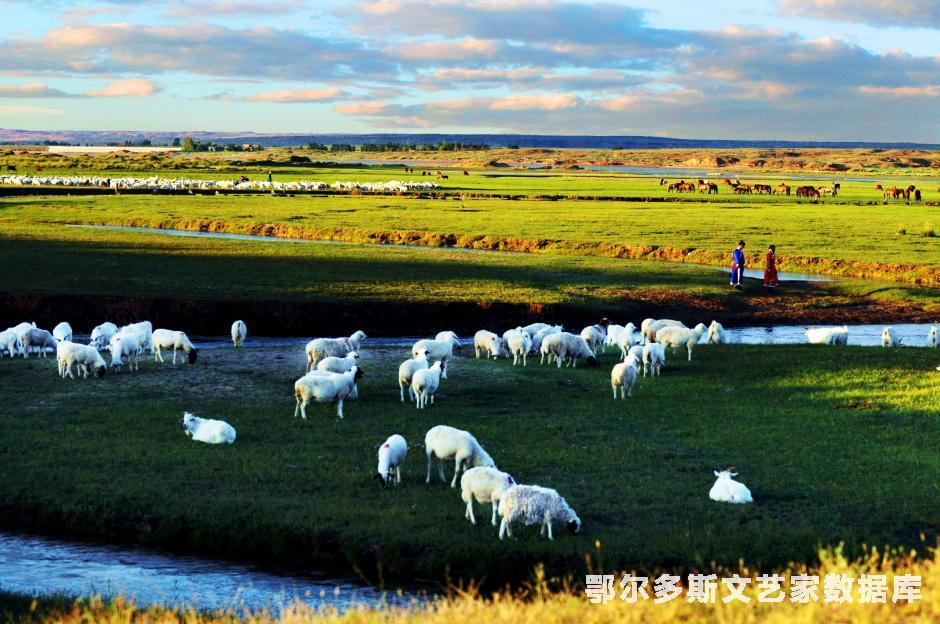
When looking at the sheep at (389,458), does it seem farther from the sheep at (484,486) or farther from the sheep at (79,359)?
the sheep at (79,359)

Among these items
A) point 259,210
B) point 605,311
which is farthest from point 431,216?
point 605,311

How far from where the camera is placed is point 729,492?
15.0m

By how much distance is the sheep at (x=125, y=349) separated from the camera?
24391 mm

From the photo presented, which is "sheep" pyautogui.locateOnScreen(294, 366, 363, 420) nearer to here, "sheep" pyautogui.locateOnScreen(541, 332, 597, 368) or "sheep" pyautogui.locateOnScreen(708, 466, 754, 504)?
"sheep" pyautogui.locateOnScreen(541, 332, 597, 368)

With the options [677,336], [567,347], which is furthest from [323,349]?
[677,336]

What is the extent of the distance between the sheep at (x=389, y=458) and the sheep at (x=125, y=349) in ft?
35.6

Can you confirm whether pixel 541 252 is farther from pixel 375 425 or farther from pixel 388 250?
pixel 375 425

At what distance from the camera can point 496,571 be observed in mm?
13031

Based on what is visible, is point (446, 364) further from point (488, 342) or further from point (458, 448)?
point (458, 448)

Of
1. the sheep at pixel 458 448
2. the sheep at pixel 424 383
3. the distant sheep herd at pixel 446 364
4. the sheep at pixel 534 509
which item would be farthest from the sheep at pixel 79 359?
the sheep at pixel 534 509

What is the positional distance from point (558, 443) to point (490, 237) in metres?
41.6

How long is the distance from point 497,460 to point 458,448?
1.80 meters

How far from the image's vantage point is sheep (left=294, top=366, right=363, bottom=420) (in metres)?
20.1

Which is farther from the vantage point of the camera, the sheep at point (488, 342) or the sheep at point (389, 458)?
the sheep at point (488, 342)
